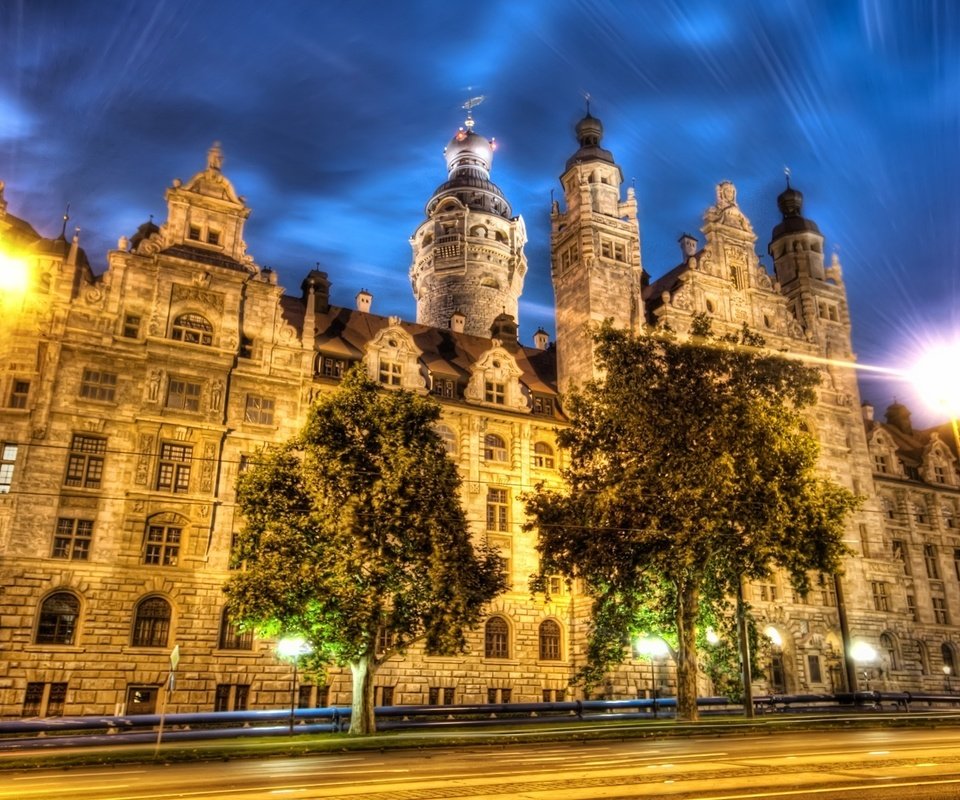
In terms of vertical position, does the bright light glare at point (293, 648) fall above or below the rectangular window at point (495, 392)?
below

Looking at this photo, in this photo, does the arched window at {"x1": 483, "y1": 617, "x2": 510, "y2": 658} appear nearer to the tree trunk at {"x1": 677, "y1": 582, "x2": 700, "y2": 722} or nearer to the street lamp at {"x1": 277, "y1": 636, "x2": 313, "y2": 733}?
the tree trunk at {"x1": 677, "y1": 582, "x2": 700, "y2": 722}

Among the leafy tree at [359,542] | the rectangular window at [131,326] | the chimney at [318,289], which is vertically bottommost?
the leafy tree at [359,542]

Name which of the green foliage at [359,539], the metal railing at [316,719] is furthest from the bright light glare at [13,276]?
the metal railing at [316,719]

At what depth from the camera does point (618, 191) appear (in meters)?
57.9

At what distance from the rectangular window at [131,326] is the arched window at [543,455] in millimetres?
23318

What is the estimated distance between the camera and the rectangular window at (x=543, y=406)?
51156 millimetres

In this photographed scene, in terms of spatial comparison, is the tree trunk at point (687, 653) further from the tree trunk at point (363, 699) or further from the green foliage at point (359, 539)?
the tree trunk at point (363, 699)

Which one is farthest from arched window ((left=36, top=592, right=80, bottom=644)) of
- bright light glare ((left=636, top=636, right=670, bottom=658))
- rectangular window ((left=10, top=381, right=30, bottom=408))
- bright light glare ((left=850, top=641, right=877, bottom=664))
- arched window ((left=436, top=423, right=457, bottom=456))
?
bright light glare ((left=850, top=641, right=877, bottom=664))

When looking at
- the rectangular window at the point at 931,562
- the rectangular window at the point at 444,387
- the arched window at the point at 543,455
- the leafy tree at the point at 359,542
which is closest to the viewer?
the leafy tree at the point at 359,542

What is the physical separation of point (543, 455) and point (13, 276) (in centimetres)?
3002

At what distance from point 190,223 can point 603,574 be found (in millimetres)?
28755

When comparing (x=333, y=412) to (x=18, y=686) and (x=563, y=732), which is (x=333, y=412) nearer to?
(x=563, y=732)

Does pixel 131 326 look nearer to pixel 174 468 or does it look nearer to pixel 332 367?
pixel 174 468

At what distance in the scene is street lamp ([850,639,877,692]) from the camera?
5200 centimetres
